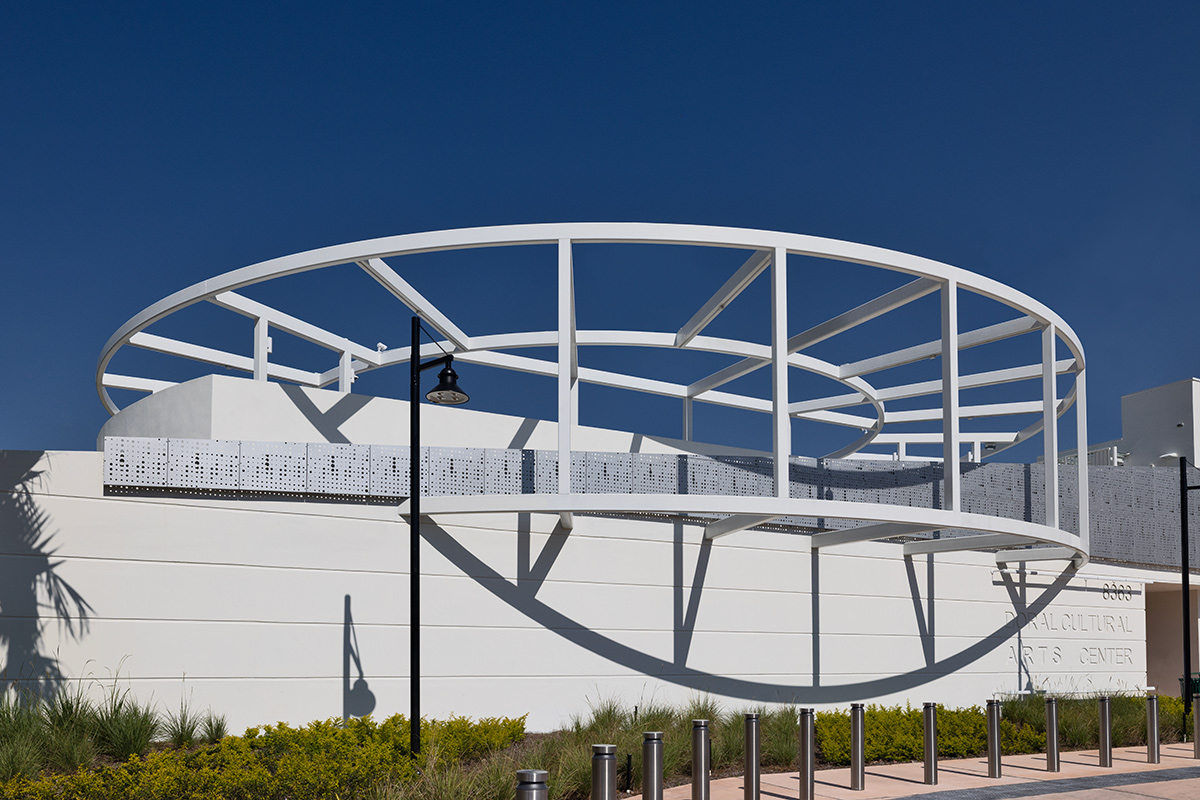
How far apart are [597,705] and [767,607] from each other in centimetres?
374

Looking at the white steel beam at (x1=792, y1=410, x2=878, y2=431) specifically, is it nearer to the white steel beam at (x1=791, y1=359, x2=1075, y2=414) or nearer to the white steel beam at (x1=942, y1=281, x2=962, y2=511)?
the white steel beam at (x1=791, y1=359, x2=1075, y2=414)

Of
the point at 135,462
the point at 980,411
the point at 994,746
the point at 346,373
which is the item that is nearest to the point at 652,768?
the point at 994,746

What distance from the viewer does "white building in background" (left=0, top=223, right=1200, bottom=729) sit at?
515 inches

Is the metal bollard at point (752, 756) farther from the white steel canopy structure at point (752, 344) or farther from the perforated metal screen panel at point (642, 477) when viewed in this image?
the perforated metal screen panel at point (642, 477)

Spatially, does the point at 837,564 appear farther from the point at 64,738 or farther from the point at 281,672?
the point at 64,738

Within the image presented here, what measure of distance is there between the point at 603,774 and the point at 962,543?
11479mm

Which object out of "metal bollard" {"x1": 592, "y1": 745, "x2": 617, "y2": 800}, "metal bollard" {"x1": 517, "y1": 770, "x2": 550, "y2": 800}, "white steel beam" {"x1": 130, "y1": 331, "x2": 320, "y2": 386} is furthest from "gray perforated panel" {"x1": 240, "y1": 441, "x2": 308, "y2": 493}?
"white steel beam" {"x1": 130, "y1": 331, "x2": 320, "y2": 386}

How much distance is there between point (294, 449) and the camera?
14117 mm

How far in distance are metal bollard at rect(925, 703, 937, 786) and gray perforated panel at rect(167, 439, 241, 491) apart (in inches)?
388

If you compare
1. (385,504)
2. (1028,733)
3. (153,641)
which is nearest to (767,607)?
(1028,733)

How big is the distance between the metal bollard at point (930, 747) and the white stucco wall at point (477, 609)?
4973 millimetres

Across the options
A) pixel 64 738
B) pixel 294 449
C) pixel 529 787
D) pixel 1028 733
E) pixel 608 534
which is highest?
pixel 294 449

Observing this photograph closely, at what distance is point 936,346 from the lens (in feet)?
65.1

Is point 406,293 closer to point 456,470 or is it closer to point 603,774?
point 456,470
